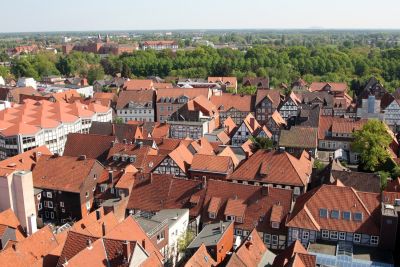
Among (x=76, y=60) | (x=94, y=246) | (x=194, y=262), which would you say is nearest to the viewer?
(x=94, y=246)

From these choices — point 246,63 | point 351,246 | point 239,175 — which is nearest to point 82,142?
point 239,175

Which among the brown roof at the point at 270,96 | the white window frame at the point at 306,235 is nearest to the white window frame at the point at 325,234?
the white window frame at the point at 306,235

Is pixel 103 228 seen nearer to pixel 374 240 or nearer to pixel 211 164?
pixel 211 164

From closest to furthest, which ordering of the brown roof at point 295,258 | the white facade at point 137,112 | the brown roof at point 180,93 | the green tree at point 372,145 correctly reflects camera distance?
the brown roof at point 295,258, the green tree at point 372,145, the brown roof at point 180,93, the white facade at point 137,112

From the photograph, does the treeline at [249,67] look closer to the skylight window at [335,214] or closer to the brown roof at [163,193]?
the brown roof at [163,193]

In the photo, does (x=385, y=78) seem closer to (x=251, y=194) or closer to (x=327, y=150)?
(x=327, y=150)

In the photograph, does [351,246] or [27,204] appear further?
[27,204]

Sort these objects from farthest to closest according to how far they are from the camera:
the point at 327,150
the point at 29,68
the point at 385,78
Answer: the point at 29,68 < the point at 385,78 < the point at 327,150
